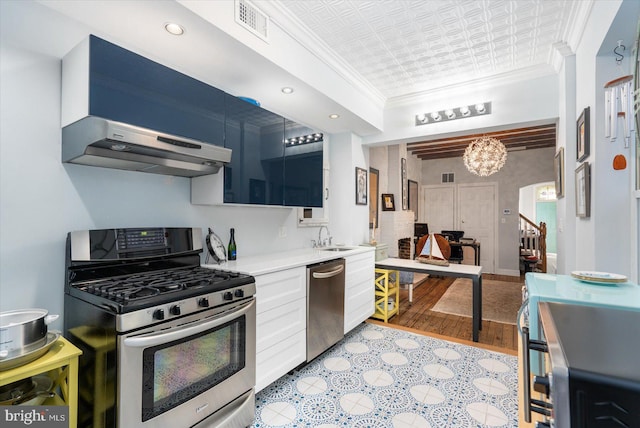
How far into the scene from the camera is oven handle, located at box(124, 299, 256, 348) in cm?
134

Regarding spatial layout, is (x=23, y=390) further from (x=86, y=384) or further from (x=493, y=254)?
(x=493, y=254)

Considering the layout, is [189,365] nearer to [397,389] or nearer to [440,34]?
[397,389]

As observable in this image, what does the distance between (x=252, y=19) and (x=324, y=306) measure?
2254mm

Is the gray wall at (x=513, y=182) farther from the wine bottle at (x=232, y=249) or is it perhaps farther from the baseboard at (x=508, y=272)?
the wine bottle at (x=232, y=249)

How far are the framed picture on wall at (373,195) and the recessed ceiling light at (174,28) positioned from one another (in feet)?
13.1

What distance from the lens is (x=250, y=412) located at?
1.87m

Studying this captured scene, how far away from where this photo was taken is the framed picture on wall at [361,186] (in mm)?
4016

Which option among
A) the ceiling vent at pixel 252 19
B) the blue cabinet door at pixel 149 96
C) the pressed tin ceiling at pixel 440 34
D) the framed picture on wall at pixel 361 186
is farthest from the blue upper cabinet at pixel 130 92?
the framed picture on wall at pixel 361 186

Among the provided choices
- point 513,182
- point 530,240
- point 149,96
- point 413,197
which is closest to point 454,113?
point 149,96

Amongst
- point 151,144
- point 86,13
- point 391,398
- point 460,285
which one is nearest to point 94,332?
point 151,144

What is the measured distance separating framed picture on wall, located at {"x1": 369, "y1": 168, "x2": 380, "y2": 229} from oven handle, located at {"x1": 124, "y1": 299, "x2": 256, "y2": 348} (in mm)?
3751

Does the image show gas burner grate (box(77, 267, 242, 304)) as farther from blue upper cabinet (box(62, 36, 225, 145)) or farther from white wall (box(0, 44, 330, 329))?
blue upper cabinet (box(62, 36, 225, 145))

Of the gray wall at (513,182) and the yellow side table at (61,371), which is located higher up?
the gray wall at (513,182)

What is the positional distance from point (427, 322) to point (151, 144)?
348 cm
